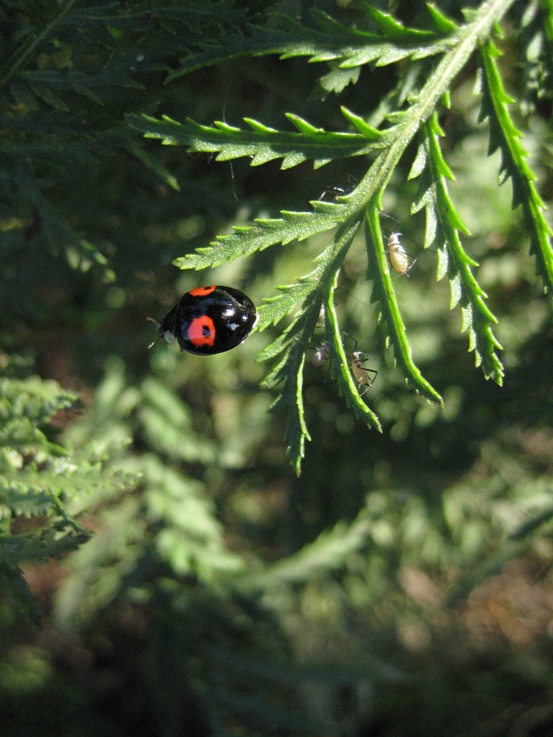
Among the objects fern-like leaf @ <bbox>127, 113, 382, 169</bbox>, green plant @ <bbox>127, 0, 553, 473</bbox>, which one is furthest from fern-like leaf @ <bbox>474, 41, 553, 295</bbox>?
fern-like leaf @ <bbox>127, 113, 382, 169</bbox>

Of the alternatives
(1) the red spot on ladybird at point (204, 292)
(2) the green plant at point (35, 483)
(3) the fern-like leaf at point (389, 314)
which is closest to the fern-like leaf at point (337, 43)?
(3) the fern-like leaf at point (389, 314)

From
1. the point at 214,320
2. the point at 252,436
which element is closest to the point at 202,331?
the point at 214,320

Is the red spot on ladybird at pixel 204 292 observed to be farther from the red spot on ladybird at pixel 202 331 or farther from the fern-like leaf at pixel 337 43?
the fern-like leaf at pixel 337 43

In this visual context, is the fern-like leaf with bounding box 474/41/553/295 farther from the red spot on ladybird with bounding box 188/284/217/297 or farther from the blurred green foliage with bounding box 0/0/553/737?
the red spot on ladybird with bounding box 188/284/217/297

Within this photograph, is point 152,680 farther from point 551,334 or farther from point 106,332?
point 551,334

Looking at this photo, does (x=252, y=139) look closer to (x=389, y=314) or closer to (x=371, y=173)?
(x=371, y=173)

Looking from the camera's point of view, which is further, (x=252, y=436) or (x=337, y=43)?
Result: (x=252, y=436)
